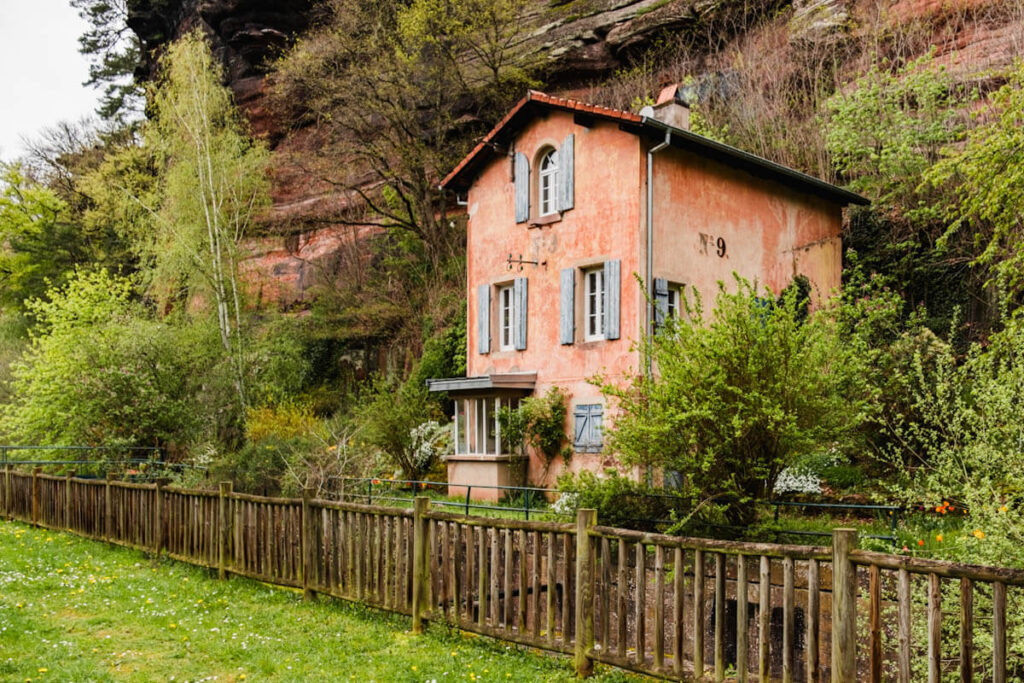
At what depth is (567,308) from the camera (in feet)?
57.8

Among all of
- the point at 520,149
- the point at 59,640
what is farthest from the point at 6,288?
the point at 59,640

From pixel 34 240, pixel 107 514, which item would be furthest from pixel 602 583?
pixel 34 240

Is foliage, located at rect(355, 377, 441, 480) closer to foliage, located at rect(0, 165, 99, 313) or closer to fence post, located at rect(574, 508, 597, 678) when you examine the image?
fence post, located at rect(574, 508, 597, 678)

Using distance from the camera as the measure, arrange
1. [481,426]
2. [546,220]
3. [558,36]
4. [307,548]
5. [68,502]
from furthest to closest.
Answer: [558,36] → [481,426] → [546,220] → [68,502] → [307,548]

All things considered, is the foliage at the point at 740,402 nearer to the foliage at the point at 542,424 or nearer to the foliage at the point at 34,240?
the foliage at the point at 542,424

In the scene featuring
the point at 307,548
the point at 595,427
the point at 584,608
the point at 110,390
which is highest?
the point at 110,390

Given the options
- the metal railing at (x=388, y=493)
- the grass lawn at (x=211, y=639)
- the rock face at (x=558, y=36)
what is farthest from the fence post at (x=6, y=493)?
the rock face at (x=558, y=36)

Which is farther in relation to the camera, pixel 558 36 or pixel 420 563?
pixel 558 36

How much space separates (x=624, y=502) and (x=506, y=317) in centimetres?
866

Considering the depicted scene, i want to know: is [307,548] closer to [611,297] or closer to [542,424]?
[542,424]

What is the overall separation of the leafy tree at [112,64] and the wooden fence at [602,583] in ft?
133

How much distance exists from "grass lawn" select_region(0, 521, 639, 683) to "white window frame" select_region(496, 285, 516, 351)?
10.00 metres

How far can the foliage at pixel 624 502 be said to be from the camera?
11.8 m

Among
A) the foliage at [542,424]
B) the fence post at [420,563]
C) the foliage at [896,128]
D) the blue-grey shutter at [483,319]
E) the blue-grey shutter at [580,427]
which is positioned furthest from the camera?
the foliage at [896,128]
